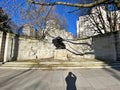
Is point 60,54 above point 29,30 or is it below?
below

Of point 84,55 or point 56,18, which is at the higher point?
point 56,18

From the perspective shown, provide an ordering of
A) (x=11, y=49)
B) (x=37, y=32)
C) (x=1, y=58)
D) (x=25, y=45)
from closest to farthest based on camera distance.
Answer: (x=1, y=58) < (x=11, y=49) < (x=25, y=45) < (x=37, y=32)

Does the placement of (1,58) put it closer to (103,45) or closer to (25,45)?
(25,45)

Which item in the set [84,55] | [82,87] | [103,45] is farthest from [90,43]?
[82,87]

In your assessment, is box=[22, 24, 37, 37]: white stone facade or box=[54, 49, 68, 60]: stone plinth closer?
box=[54, 49, 68, 60]: stone plinth

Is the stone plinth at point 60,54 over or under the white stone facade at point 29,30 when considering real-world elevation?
under

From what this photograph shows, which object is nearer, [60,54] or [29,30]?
[60,54]

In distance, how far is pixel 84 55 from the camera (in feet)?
63.9

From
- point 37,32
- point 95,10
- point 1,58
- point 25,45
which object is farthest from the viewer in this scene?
point 37,32

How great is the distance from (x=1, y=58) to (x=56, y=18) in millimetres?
20139

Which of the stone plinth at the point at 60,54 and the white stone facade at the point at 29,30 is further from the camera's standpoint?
the white stone facade at the point at 29,30

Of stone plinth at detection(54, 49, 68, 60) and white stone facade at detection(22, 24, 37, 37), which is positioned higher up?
white stone facade at detection(22, 24, 37, 37)

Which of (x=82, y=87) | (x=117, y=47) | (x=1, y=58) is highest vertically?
(x=117, y=47)

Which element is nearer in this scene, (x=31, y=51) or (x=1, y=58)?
(x=1, y=58)
